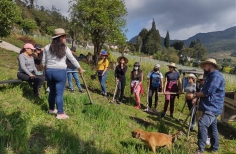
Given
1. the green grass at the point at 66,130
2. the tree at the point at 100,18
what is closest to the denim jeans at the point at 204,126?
the green grass at the point at 66,130

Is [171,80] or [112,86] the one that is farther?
[112,86]

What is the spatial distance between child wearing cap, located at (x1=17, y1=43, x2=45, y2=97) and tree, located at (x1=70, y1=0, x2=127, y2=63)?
8.24m

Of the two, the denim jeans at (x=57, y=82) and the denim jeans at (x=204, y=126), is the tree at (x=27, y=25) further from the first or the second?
the denim jeans at (x=204, y=126)

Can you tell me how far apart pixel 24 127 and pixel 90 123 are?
1232 millimetres

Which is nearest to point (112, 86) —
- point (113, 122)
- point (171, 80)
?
point (171, 80)

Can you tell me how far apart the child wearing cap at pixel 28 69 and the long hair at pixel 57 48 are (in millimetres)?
1472

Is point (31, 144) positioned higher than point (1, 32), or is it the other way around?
point (1, 32)

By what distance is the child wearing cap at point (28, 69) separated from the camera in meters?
4.94

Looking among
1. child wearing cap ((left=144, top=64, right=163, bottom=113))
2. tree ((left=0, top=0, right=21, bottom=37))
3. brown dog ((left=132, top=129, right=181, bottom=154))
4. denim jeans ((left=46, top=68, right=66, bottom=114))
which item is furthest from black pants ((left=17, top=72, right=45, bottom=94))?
tree ((left=0, top=0, right=21, bottom=37))

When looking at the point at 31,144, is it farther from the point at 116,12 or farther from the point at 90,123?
the point at 116,12

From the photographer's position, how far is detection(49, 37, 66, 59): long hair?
379 centimetres

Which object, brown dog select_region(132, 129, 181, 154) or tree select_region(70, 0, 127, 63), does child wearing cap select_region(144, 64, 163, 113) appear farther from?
tree select_region(70, 0, 127, 63)

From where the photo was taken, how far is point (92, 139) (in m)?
3.49

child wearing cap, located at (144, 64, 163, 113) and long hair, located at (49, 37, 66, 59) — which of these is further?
child wearing cap, located at (144, 64, 163, 113)
